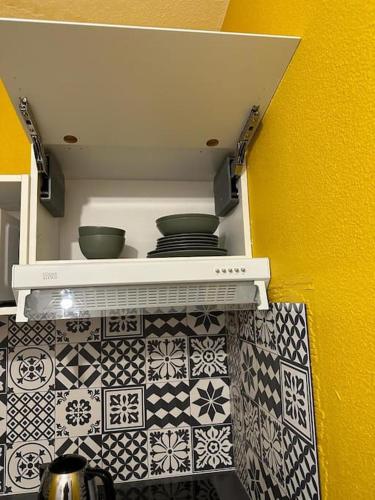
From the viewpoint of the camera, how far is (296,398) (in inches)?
28.7

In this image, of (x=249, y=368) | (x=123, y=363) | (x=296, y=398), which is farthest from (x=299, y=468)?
(x=123, y=363)

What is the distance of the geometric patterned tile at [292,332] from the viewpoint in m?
0.69

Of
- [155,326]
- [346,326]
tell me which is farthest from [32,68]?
[155,326]

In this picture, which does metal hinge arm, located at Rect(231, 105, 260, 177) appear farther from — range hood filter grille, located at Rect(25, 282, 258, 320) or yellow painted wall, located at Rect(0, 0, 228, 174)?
yellow painted wall, located at Rect(0, 0, 228, 174)

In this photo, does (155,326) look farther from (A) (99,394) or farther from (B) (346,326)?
(B) (346,326)

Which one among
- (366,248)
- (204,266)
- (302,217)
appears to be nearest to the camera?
(366,248)

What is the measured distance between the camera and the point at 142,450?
4.11 ft

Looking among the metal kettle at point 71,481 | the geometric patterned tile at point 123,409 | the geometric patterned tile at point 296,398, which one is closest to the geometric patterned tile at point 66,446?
the geometric patterned tile at point 123,409

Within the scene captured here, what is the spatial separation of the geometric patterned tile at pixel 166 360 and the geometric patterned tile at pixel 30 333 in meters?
0.34

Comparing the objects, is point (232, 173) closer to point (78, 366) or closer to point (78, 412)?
point (78, 366)

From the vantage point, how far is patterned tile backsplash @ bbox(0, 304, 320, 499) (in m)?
1.20

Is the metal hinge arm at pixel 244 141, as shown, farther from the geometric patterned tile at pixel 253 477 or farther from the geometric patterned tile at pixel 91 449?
the geometric patterned tile at pixel 91 449

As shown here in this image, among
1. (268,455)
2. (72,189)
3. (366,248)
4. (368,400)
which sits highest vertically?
(72,189)

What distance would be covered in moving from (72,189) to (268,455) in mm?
977
